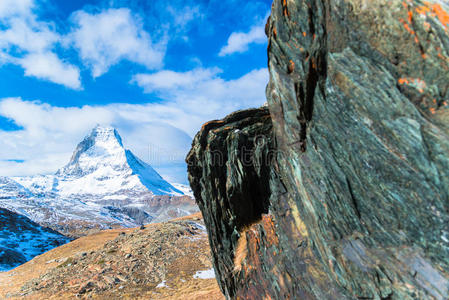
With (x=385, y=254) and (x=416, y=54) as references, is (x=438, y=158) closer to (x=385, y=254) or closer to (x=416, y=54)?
(x=416, y=54)

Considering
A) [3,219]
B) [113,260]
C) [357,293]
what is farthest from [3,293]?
[3,219]

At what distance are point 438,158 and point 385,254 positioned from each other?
9.85ft

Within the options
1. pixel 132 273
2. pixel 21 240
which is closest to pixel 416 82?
pixel 132 273

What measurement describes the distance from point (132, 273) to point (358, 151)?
1051 inches

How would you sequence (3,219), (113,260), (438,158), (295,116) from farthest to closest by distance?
(3,219)
(113,260)
(295,116)
(438,158)

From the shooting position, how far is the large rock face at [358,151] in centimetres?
591

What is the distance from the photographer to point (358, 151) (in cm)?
723

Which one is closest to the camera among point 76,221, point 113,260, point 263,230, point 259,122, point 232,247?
point 263,230

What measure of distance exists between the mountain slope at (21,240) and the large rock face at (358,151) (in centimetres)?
8544

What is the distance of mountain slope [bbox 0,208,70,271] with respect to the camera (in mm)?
74938

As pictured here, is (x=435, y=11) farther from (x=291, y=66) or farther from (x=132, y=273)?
(x=132, y=273)

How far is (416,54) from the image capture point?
5992mm

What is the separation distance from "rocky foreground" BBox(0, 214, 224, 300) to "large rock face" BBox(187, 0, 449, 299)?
13221mm

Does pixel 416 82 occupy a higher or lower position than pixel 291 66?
lower
